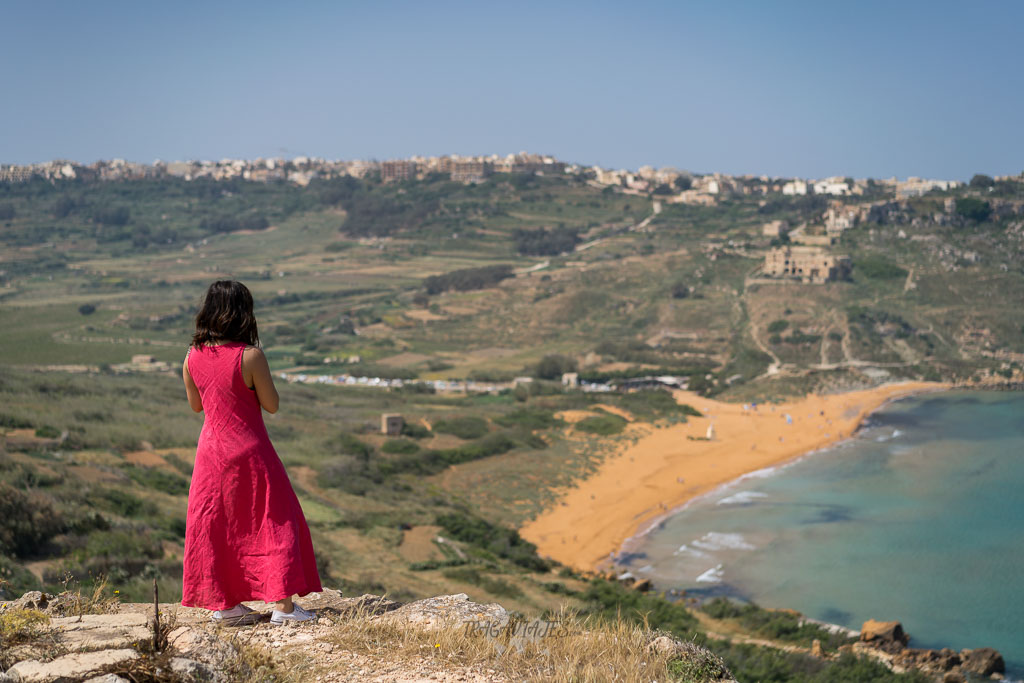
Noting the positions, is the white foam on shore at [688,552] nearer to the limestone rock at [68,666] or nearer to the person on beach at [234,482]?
the person on beach at [234,482]

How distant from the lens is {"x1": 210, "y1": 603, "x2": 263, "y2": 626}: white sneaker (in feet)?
13.1

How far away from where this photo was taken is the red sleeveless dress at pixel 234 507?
3822 mm

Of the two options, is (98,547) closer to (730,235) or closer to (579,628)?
(579,628)

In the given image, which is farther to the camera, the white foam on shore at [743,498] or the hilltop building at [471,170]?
the hilltop building at [471,170]

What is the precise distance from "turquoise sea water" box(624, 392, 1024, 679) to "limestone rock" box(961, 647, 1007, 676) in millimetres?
406

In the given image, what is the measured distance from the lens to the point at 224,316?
12.3 feet

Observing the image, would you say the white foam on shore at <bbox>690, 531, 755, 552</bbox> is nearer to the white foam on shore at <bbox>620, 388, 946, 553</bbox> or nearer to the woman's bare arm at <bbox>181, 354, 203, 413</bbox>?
the white foam on shore at <bbox>620, 388, 946, 553</bbox>

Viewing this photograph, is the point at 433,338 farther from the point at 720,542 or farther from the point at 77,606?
the point at 77,606

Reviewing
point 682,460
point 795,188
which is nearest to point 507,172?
point 795,188

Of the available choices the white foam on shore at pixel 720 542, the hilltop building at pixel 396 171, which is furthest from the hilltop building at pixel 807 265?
the hilltop building at pixel 396 171

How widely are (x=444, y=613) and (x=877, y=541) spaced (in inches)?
744

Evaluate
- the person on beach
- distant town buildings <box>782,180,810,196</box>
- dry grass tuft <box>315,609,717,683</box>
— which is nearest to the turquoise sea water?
dry grass tuft <box>315,609,717,683</box>

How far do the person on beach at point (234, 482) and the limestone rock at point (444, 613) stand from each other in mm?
733

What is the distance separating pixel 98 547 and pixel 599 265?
62869 millimetres
